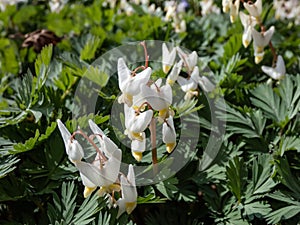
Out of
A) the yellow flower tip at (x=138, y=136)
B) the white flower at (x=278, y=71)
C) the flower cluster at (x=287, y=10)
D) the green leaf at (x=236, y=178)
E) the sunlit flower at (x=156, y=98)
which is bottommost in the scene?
the flower cluster at (x=287, y=10)

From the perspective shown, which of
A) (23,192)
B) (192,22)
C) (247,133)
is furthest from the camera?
(192,22)

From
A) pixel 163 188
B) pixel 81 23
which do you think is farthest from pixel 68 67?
pixel 81 23

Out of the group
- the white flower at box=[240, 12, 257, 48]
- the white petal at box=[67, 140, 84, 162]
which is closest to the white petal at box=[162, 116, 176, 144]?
the white petal at box=[67, 140, 84, 162]

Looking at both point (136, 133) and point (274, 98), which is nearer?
point (136, 133)

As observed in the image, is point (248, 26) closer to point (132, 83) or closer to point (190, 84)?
point (190, 84)

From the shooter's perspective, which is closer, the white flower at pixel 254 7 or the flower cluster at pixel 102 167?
the flower cluster at pixel 102 167

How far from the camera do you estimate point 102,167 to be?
103 centimetres

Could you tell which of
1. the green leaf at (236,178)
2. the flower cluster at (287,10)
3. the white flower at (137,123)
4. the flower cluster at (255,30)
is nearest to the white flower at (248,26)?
the flower cluster at (255,30)

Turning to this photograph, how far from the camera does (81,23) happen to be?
254 cm

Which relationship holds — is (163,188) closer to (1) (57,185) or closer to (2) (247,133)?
(1) (57,185)

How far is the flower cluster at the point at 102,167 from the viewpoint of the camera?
1022 millimetres

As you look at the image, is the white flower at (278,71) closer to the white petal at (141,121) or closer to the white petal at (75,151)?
the white petal at (141,121)

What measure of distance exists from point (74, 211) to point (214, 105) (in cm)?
62

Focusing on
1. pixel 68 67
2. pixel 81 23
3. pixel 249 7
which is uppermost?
pixel 249 7
